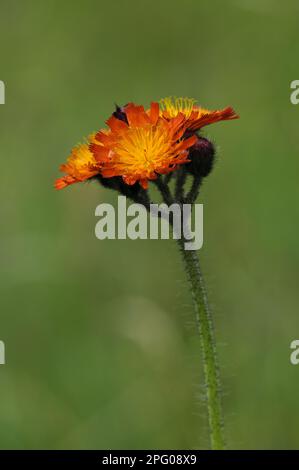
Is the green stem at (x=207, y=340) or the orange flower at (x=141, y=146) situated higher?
the orange flower at (x=141, y=146)

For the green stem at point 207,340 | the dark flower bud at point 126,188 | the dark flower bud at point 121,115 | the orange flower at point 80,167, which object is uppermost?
the dark flower bud at point 121,115

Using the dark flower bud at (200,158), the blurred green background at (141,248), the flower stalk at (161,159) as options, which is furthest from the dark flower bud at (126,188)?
the blurred green background at (141,248)

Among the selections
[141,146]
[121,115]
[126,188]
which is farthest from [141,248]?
[141,146]

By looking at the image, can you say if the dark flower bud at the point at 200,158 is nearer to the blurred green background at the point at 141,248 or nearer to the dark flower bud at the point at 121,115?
the dark flower bud at the point at 121,115

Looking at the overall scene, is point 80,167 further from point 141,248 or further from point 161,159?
point 141,248

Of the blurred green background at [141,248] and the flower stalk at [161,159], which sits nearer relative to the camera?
the flower stalk at [161,159]

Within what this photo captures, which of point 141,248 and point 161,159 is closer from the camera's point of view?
point 161,159

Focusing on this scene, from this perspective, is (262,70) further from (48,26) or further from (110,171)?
(110,171)
